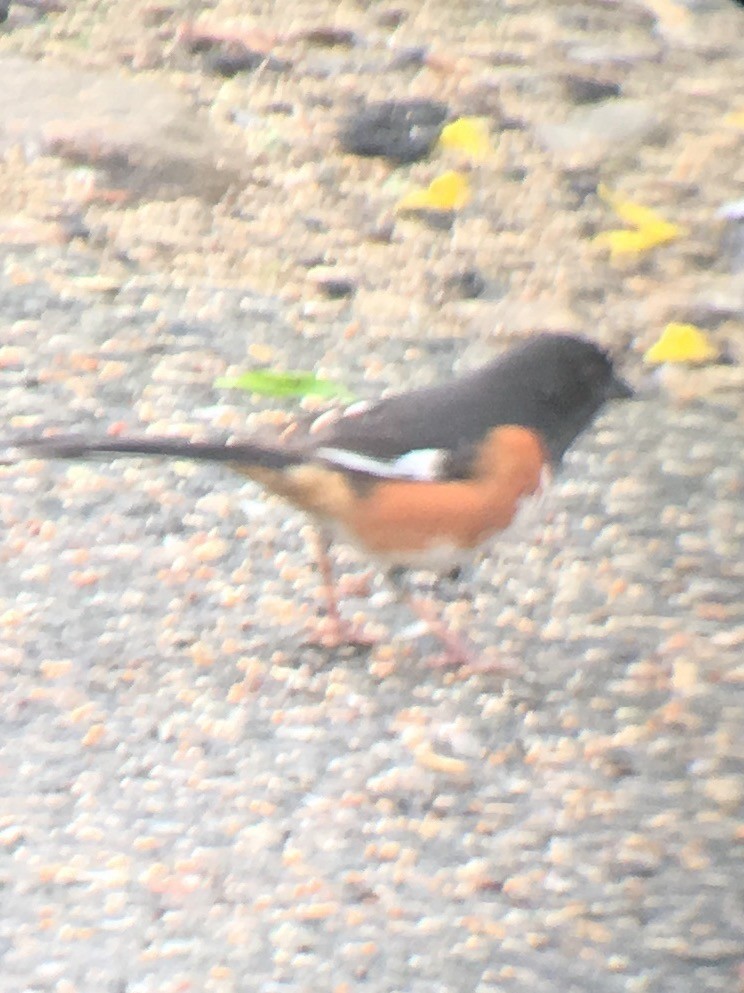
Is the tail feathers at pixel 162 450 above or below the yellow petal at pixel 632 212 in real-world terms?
above

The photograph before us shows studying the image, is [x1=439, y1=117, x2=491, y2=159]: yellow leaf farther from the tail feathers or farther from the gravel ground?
the tail feathers

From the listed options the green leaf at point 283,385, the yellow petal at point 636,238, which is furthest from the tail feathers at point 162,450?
the yellow petal at point 636,238

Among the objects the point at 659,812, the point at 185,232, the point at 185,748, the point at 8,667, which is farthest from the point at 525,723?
the point at 185,232

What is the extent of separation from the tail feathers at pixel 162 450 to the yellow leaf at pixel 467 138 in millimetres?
2453

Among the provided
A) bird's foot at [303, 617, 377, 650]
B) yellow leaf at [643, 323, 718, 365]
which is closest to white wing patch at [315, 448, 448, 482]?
bird's foot at [303, 617, 377, 650]

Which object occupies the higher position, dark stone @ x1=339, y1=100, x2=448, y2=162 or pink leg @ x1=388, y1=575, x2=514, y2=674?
dark stone @ x1=339, y1=100, x2=448, y2=162

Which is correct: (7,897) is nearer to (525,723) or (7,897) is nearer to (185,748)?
(185,748)

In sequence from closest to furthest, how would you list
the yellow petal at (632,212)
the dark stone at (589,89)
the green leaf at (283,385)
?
1. the green leaf at (283,385)
2. the yellow petal at (632,212)
3. the dark stone at (589,89)

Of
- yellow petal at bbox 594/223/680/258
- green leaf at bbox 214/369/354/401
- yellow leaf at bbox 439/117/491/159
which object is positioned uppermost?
yellow leaf at bbox 439/117/491/159

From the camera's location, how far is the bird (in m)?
3.03

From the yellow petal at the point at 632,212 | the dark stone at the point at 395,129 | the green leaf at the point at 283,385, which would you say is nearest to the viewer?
the green leaf at the point at 283,385

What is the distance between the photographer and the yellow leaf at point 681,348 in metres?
4.31

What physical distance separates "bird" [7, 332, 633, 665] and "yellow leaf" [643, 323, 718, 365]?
3.46ft

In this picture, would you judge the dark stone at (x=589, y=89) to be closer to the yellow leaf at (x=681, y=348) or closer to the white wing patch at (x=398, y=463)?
the yellow leaf at (x=681, y=348)
